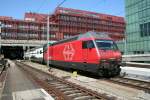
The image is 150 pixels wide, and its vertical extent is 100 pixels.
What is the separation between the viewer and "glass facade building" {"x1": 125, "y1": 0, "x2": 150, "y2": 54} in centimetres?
→ 5382

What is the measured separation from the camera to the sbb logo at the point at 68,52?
25.1 m

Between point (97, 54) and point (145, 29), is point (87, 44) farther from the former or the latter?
point (145, 29)

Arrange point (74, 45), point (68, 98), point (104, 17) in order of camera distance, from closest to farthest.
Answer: point (68, 98), point (74, 45), point (104, 17)

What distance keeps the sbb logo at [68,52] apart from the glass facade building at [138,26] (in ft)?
95.2

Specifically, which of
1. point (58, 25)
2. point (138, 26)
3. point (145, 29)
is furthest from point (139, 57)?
point (58, 25)

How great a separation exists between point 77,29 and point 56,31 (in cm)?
1011

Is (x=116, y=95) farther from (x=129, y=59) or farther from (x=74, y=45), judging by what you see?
(x=129, y=59)

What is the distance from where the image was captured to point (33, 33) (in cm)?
12238

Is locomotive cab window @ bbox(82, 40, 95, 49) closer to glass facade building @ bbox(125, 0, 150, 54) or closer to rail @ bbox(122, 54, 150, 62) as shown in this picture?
rail @ bbox(122, 54, 150, 62)

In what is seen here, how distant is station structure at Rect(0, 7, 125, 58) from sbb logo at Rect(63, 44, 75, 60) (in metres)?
86.4

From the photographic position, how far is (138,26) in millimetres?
57344

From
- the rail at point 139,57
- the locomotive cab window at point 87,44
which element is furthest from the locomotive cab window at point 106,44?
the rail at point 139,57

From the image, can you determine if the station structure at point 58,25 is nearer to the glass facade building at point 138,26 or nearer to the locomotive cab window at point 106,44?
the glass facade building at point 138,26

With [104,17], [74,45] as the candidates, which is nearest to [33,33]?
[104,17]
